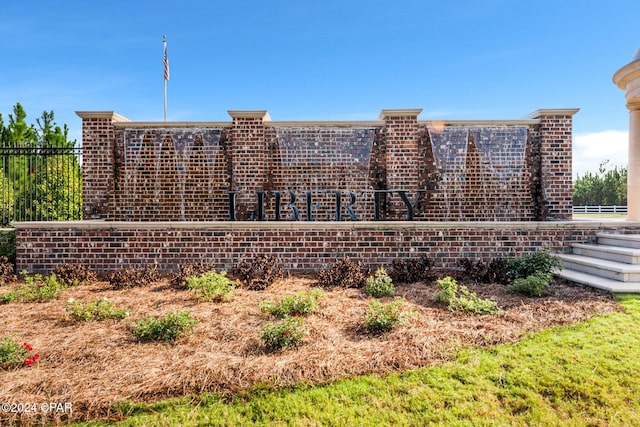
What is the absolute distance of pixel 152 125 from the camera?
367 inches

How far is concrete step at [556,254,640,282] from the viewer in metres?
5.60

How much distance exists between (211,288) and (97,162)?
235 inches

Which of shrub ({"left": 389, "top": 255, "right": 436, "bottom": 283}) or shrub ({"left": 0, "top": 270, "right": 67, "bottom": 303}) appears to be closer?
shrub ({"left": 0, "top": 270, "right": 67, "bottom": 303})

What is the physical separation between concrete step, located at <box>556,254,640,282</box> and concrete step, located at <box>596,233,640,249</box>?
610mm

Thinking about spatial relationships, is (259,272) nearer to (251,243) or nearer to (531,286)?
(251,243)

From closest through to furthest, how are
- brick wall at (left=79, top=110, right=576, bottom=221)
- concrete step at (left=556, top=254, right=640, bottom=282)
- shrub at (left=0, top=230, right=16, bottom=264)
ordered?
concrete step at (left=556, top=254, right=640, bottom=282) → shrub at (left=0, top=230, right=16, bottom=264) → brick wall at (left=79, top=110, right=576, bottom=221)

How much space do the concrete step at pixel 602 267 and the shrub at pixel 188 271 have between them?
6.22m

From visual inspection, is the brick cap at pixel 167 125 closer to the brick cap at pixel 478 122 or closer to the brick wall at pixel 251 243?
the brick wall at pixel 251 243

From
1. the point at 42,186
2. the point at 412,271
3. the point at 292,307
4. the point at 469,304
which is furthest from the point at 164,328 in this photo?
the point at 42,186

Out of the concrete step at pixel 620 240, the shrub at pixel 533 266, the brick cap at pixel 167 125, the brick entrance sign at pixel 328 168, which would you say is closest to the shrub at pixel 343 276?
the shrub at pixel 533 266

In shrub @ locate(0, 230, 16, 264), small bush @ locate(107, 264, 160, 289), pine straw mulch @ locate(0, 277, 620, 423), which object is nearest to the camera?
pine straw mulch @ locate(0, 277, 620, 423)

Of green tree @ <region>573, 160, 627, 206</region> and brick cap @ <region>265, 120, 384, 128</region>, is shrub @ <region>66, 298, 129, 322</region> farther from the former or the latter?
green tree @ <region>573, 160, 627, 206</region>

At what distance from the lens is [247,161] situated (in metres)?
9.14

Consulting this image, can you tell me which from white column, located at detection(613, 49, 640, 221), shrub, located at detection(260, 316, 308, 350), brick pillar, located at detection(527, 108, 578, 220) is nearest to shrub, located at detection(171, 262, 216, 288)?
shrub, located at detection(260, 316, 308, 350)
